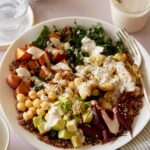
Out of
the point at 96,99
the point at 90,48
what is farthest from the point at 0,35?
the point at 96,99

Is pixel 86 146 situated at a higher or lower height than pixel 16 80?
lower

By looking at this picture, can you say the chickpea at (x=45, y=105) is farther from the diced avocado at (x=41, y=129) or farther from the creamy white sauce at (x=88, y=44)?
the creamy white sauce at (x=88, y=44)

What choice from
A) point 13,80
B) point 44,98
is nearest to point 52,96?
point 44,98

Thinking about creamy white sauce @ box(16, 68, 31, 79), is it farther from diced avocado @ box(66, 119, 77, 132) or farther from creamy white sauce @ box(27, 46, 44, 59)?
diced avocado @ box(66, 119, 77, 132)

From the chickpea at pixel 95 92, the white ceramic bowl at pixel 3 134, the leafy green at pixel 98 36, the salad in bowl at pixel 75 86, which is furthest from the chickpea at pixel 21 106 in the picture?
the leafy green at pixel 98 36

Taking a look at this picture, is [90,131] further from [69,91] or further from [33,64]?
[33,64]

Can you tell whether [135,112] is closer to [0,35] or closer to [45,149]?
[45,149]
